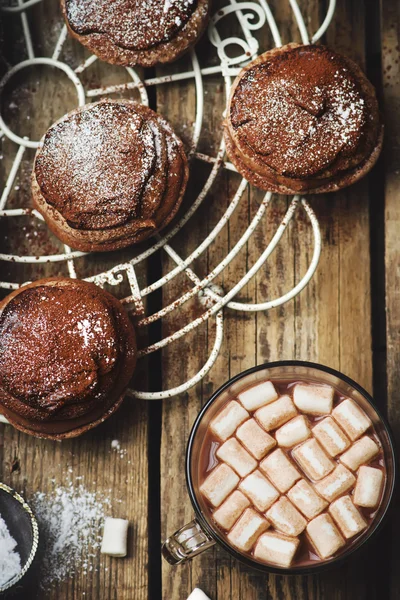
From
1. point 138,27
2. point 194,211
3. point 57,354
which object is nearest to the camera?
point 57,354

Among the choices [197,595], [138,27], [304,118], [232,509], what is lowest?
[197,595]

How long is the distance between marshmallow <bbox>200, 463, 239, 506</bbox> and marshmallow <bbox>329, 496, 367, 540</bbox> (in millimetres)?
275

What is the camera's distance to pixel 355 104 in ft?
→ 6.18

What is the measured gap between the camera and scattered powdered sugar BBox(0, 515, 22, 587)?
1.86 m

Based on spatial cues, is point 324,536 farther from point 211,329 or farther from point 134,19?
point 134,19

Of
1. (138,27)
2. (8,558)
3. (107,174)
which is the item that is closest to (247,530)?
(8,558)

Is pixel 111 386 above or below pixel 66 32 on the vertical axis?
below

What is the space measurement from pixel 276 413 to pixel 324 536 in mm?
342

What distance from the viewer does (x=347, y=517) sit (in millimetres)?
1728

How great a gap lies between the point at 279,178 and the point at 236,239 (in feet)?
0.84

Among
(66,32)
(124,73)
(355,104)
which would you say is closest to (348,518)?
(355,104)

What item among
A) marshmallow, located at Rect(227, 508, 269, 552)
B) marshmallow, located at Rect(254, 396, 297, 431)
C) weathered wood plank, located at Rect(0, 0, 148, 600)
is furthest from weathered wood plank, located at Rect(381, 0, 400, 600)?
weathered wood plank, located at Rect(0, 0, 148, 600)

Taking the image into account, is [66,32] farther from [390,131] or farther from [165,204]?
[390,131]

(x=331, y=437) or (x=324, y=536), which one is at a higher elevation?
(x=331, y=437)
